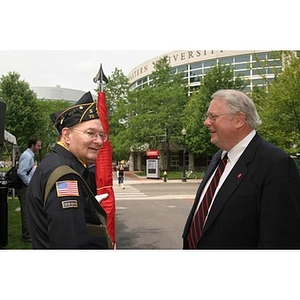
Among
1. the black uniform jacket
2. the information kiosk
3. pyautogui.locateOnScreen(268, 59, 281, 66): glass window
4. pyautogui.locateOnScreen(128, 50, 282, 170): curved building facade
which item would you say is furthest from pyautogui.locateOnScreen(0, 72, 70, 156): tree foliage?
the black uniform jacket

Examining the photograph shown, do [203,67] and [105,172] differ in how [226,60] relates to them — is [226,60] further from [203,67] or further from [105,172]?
[105,172]

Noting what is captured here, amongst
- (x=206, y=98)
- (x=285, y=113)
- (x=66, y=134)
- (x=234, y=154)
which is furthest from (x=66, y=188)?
(x=206, y=98)

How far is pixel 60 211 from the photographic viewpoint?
59.8 inches

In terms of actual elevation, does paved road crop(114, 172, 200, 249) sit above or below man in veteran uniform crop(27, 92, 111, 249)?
below

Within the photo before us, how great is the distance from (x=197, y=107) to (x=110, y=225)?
934 inches

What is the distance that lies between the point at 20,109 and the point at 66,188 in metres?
29.4

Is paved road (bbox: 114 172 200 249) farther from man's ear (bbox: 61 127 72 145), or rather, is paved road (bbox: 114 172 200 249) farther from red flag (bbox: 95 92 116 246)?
man's ear (bbox: 61 127 72 145)

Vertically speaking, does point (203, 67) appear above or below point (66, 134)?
above

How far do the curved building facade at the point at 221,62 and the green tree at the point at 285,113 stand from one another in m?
2.34

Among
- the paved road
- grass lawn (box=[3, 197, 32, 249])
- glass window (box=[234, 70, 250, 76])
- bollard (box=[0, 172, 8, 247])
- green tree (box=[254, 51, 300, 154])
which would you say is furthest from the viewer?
glass window (box=[234, 70, 250, 76])

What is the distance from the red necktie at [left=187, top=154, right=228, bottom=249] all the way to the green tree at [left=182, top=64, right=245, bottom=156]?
22543 millimetres

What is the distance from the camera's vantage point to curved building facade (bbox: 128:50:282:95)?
16.8 m

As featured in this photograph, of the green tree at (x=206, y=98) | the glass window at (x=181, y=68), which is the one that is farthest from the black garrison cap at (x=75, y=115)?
the glass window at (x=181, y=68)

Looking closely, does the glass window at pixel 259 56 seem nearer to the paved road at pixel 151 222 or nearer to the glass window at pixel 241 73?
the glass window at pixel 241 73
